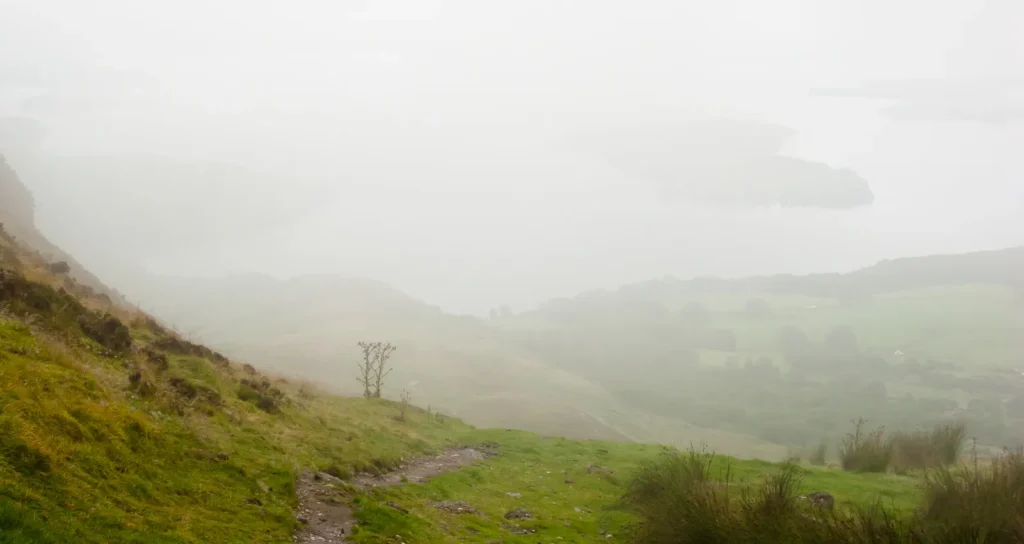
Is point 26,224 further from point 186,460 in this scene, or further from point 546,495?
point 186,460

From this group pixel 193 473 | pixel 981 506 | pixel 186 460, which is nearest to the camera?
pixel 981 506

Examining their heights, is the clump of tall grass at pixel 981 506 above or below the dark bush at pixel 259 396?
above

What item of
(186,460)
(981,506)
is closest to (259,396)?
(186,460)

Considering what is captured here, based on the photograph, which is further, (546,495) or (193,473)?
(546,495)

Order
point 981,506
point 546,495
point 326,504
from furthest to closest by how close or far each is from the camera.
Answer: point 546,495, point 326,504, point 981,506

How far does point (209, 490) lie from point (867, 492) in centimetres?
3781

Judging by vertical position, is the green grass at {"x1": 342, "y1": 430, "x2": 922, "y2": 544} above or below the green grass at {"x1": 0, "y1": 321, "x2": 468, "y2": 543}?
below

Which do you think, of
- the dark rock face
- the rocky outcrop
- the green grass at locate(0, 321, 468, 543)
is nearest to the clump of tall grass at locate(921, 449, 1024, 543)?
the green grass at locate(0, 321, 468, 543)

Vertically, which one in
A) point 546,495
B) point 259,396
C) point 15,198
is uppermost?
point 15,198

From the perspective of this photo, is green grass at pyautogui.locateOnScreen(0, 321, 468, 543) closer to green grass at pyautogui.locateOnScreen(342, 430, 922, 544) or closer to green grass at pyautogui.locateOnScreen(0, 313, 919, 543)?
green grass at pyautogui.locateOnScreen(0, 313, 919, 543)

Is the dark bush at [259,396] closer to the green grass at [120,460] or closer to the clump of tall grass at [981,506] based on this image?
the green grass at [120,460]

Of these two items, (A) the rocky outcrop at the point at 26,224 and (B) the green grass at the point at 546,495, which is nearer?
(B) the green grass at the point at 546,495

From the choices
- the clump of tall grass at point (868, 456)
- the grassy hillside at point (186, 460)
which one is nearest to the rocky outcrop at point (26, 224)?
the grassy hillside at point (186, 460)

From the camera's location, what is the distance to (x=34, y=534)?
31.7ft
